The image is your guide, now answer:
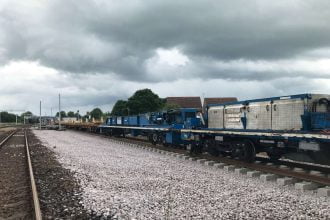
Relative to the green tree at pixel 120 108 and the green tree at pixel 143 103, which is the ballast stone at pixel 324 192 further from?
the green tree at pixel 120 108

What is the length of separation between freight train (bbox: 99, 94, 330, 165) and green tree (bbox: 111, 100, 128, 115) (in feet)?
267

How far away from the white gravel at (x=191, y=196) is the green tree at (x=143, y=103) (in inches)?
3378

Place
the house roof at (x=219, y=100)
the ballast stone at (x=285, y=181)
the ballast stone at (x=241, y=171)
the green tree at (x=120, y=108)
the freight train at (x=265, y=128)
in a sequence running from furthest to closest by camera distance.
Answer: the house roof at (x=219, y=100) < the green tree at (x=120, y=108) < the ballast stone at (x=241, y=171) < the freight train at (x=265, y=128) < the ballast stone at (x=285, y=181)

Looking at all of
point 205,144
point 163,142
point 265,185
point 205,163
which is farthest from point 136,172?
point 163,142

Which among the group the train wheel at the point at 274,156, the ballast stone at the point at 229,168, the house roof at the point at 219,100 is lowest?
the ballast stone at the point at 229,168

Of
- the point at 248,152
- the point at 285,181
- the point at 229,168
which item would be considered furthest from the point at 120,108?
the point at 285,181

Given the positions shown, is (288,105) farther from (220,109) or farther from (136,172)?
(136,172)

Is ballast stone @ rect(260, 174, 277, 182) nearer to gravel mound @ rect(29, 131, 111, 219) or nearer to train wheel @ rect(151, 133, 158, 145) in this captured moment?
gravel mound @ rect(29, 131, 111, 219)

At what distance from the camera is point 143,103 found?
99.5 metres

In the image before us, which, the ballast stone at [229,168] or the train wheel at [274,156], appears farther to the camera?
the train wheel at [274,156]

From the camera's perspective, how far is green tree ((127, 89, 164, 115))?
99250 millimetres

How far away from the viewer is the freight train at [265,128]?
1154 centimetres

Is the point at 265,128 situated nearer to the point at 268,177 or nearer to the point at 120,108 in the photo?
the point at 268,177

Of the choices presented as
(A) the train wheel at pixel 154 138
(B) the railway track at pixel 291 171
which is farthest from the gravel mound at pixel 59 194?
(A) the train wheel at pixel 154 138
